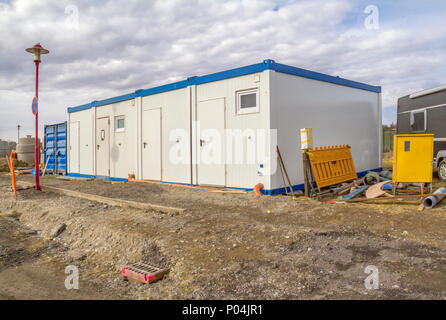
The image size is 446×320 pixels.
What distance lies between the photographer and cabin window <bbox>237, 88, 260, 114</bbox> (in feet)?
32.0

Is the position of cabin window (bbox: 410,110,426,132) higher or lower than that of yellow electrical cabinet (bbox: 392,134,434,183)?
higher

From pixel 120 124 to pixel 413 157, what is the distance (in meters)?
11.1

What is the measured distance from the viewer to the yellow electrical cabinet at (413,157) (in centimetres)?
855

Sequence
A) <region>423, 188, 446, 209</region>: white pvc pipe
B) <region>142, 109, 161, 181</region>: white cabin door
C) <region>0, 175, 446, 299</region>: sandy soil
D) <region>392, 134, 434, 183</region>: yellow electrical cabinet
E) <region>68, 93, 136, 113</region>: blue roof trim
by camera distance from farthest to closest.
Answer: <region>68, 93, 136, 113</region>: blue roof trim < <region>142, 109, 161, 181</region>: white cabin door < <region>392, 134, 434, 183</region>: yellow electrical cabinet < <region>423, 188, 446, 209</region>: white pvc pipe < <region>0, 175, 446, 299</region>: sandy soil

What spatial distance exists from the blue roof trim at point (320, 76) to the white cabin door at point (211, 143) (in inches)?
76.2

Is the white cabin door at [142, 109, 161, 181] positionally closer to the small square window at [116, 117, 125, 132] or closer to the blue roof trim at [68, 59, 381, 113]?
the blue roof trim at [68, 59, 381, 113]

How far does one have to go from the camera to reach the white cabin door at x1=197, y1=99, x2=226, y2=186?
34.7 feet

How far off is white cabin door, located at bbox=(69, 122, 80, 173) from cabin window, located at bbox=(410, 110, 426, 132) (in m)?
15.0

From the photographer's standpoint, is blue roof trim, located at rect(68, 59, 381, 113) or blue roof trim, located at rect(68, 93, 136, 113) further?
blue roof trim, located at rect(68, 93, 136, 113)

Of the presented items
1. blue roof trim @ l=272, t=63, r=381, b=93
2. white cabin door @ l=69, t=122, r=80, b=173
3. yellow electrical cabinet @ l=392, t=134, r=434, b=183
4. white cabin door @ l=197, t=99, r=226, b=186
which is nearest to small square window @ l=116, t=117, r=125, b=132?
white cabin door @ l=69, t=122, r=80, b=173

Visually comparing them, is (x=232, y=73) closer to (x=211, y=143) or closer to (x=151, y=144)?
(x=211, y=143)

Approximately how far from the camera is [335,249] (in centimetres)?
496
